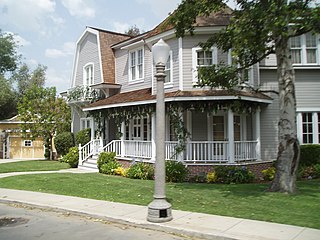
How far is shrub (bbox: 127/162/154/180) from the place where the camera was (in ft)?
51.5

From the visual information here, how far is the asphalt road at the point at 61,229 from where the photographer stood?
6.81 m

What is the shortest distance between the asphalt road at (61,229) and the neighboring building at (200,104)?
794 centimetres

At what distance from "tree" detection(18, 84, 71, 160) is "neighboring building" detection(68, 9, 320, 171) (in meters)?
5.81

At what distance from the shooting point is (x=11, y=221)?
8258mm

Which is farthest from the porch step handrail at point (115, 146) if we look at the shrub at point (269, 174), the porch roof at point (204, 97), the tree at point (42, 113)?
the tree at point (42, 113)

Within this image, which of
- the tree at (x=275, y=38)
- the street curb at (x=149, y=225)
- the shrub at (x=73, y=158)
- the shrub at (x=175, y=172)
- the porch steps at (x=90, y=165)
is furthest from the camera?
the shrub at (x=73, y=158)

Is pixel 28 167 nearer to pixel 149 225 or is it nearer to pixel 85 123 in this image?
pixel 85 123

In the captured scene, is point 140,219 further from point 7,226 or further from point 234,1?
point 234,1

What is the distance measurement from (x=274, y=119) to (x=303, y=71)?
293cm

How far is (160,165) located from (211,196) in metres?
3.58

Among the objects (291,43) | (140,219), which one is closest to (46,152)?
(291,43)

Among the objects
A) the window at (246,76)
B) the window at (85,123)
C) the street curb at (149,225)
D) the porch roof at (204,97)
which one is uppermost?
the window at (246,76)

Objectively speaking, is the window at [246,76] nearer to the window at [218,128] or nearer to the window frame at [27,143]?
the window at [218,128]

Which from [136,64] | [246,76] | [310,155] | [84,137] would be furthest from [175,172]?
[84,137]
